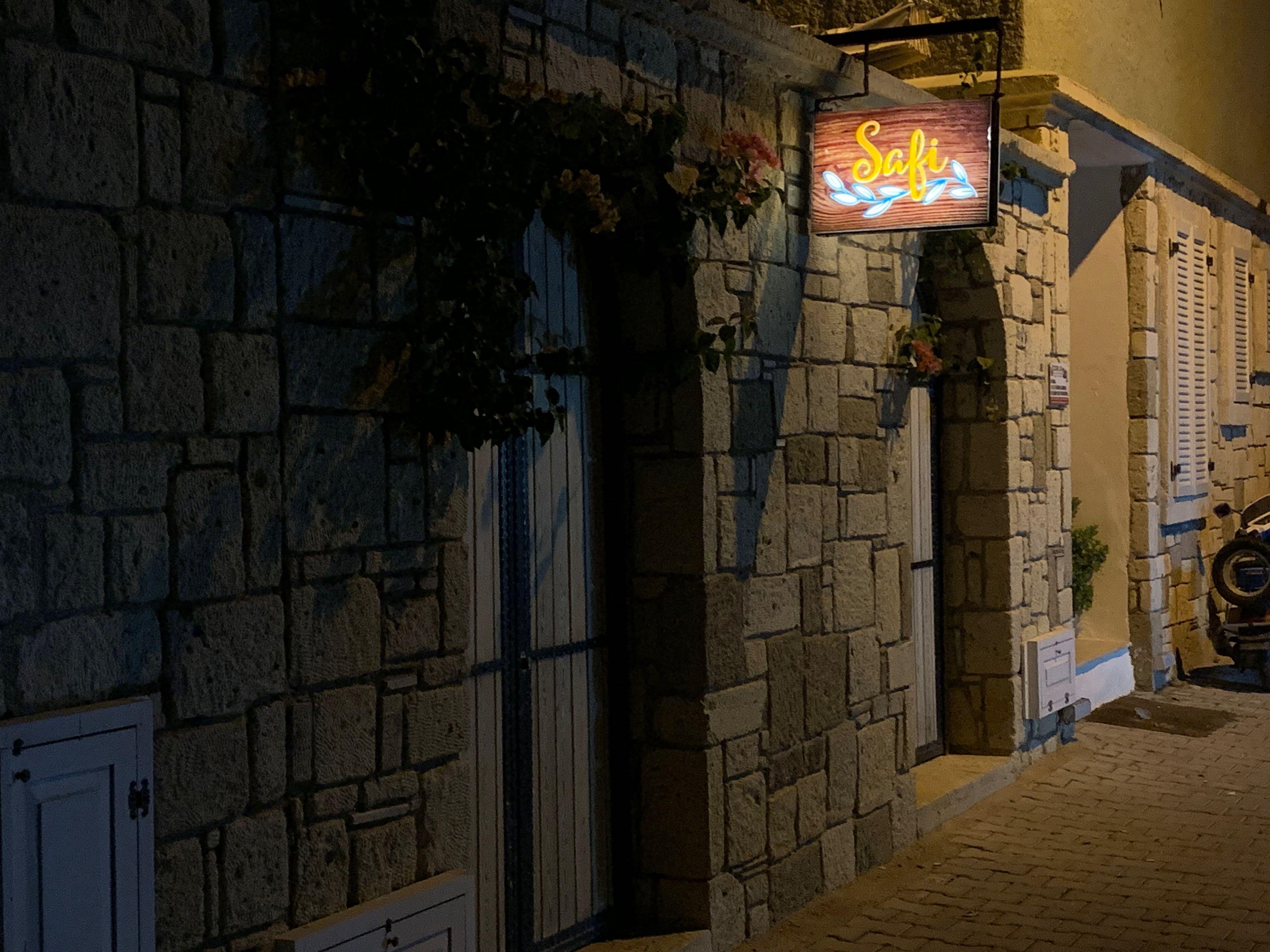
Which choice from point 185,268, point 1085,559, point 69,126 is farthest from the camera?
point 1085,559

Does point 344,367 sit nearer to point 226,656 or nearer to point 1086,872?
point 226,656

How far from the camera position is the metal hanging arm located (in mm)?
5793

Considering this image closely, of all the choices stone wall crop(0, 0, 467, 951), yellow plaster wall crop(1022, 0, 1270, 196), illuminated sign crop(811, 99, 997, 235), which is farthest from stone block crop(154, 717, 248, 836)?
yellow plaster wall crop(1022, 0, 1270, 196)

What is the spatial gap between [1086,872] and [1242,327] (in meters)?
7.84

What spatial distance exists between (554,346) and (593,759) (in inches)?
56.1

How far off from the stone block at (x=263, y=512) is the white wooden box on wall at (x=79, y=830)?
0.45m

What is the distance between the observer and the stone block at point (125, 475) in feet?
Answer: 9.87

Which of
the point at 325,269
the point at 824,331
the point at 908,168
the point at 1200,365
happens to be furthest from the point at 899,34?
the point at 1200,365

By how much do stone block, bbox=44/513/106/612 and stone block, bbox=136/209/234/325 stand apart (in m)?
0.47

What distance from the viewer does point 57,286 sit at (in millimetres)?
2947

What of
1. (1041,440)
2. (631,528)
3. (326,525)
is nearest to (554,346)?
(631,528)

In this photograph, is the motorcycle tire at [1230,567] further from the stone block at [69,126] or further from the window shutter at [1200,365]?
the stone block at [69,126]

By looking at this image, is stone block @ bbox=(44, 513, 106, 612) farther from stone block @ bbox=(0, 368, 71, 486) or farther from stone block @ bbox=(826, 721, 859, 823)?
stone block @ bbox=(826, 721, 859, 823)

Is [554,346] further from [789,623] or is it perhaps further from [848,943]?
[848,943]
